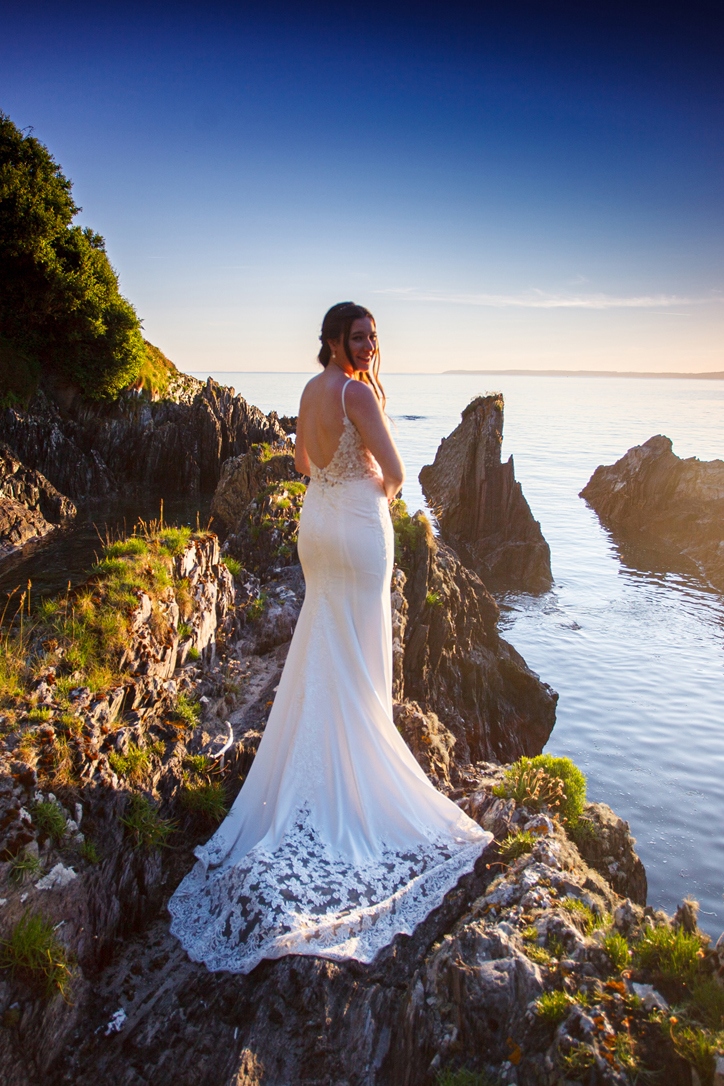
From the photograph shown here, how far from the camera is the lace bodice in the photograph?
5.09 meters

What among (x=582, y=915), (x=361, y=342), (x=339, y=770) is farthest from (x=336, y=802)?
(x=361, y=342)

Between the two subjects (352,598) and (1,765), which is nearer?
(1,765)

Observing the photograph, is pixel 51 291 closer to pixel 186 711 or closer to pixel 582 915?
pixel 186 711

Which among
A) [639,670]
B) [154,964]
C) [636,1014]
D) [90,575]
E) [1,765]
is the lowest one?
[639,670]

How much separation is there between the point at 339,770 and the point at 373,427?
2.98 meters

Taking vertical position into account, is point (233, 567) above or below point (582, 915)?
above

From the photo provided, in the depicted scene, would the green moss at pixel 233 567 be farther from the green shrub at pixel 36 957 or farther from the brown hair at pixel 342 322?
the green shrub at pixel 36 957

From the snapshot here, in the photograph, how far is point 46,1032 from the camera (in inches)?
142

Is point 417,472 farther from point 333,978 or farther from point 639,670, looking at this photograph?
point 333,978

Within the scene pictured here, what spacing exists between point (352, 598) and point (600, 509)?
5264cm

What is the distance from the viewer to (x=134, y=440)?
1257 inches

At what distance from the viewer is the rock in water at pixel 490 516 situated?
34094 mm

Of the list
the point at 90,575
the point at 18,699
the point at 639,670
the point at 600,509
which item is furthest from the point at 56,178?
the point at 600,509

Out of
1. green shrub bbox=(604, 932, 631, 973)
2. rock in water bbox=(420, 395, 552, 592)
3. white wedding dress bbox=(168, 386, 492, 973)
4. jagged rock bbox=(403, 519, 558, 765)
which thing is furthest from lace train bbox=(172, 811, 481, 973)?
rock in water bbox=(420, 395, 552, 592)
